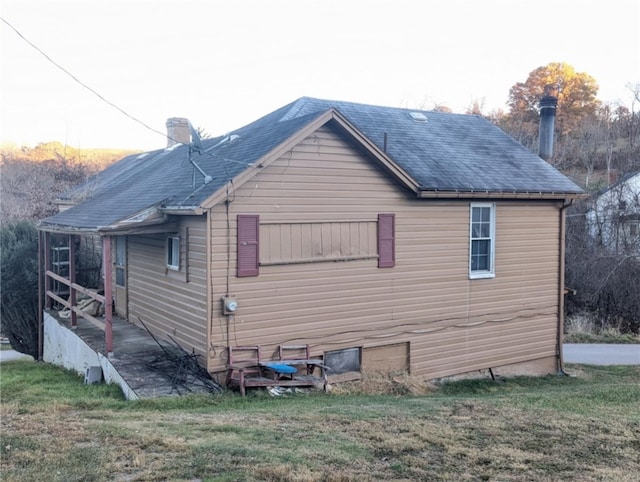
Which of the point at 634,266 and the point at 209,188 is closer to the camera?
the point at 209,188

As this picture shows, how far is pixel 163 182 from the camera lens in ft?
43.6

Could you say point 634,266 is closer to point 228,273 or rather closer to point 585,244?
point 585,244

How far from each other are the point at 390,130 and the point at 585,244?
17389 millimetres

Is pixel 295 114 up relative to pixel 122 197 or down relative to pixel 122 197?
up

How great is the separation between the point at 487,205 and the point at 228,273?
6460mm

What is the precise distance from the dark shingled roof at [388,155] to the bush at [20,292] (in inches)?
117

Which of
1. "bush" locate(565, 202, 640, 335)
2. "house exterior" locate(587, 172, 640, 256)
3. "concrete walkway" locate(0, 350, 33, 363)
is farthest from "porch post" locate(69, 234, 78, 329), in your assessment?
"house exterior" locate(587, 172, 640, 256)

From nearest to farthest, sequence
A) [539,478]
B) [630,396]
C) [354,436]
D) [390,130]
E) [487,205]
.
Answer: [539,478], [354,436], [630,396], [487,205], [390,130]

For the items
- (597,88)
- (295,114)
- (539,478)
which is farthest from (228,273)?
(597,88)

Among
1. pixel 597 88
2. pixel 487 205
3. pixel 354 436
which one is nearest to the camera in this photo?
pixel 354 436

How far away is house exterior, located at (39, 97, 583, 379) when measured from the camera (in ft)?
33.5

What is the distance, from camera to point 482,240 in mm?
13336

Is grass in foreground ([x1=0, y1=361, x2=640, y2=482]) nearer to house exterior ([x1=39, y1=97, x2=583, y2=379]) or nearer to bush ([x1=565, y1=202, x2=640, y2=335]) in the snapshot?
house exterior ([x1=39, y1=97, x2=583, y2=379])

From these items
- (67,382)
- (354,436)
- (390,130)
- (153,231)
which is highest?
(390,130)
